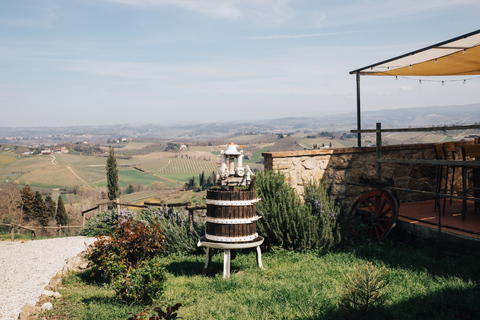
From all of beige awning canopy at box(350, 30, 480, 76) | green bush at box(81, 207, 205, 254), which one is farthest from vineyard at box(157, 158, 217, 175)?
green bush at box(81, 207, 205, 254)

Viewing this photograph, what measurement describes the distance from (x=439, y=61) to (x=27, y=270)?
31.8 ft

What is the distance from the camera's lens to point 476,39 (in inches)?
204

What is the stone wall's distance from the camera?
6418 millimetres

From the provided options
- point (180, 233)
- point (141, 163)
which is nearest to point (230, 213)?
point (180, 233)

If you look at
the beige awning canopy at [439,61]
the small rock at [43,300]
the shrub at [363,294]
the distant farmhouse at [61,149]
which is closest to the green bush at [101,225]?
the small rock at [43,300]

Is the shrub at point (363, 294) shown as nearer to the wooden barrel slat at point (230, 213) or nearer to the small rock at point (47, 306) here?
the wooden barrel slat at point (230, 213)

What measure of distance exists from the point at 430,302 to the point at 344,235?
2.65 metres

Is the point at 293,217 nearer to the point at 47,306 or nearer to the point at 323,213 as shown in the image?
the point at 323,213

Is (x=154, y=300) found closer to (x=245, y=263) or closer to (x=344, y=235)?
(x=245, y=263)

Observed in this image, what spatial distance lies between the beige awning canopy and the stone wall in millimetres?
1648

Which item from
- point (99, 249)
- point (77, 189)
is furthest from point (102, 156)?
point (99, 249)

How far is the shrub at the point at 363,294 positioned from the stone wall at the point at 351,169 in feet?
10.2

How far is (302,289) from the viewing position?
4047 mm

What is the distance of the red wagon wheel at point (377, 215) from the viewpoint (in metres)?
5.65
